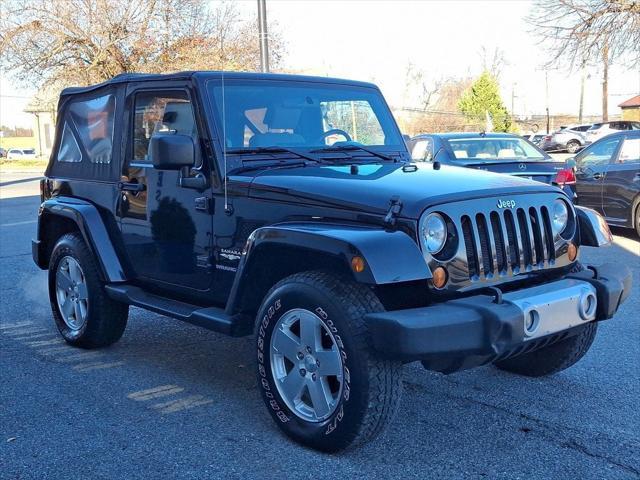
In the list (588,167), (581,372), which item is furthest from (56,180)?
(588,167)

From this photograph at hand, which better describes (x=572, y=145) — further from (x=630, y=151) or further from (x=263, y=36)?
(x=263, y=36)

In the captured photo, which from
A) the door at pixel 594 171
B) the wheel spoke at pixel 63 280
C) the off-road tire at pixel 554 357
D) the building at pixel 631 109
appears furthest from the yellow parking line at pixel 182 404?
the building at pixel 631 109

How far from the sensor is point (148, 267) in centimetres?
494

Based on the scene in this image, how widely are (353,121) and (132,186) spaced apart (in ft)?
5.08

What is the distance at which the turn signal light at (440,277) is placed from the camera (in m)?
3.49

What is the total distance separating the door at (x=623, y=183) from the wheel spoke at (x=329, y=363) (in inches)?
313

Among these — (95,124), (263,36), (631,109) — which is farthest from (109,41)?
(631,109)

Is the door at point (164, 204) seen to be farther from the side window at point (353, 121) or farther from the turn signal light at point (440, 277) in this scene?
the turn signal light at point (440, 277)

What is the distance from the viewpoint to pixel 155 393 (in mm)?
4605

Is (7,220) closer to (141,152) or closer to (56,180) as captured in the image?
(56,180)

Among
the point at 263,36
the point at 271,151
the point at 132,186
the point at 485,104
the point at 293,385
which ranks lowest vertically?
the point at 293,385

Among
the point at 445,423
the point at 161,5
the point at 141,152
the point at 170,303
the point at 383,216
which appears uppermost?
the point at 161,5

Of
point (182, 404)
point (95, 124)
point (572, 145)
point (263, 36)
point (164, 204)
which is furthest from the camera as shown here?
point (572, 145)

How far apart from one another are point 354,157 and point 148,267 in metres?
1.54
